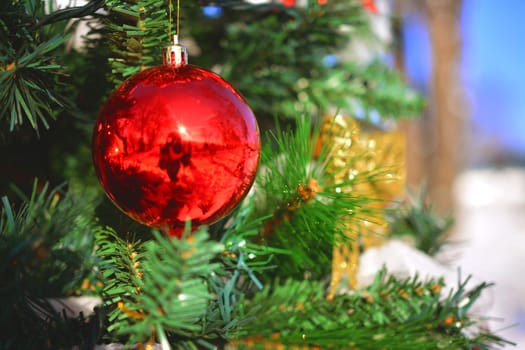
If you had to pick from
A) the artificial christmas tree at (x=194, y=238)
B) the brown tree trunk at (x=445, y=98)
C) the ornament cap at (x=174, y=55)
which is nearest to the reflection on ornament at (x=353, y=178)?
the artificial christmas tree at (x=194, y=238)

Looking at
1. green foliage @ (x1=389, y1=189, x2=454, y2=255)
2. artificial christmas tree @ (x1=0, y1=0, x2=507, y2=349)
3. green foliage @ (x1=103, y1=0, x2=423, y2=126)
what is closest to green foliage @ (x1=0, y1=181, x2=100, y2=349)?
artificial christmas tree @ (x1=0, y1=0, x2=507, y2=349)

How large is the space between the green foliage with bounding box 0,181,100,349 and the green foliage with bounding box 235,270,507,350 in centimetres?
11

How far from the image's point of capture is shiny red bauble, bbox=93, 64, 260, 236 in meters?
0.27

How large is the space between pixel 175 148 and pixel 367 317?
0.21 meters

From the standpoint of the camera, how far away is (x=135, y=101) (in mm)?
281

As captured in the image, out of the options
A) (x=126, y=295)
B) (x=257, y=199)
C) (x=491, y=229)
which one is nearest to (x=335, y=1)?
(x=257, y=199)

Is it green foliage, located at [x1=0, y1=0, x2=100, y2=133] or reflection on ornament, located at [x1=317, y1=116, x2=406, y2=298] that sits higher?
green foliage, located at [x1=0, y1=0, x2=100, y2=133]

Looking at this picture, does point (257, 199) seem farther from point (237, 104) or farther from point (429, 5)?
point (429, 5)

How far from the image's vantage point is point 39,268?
0.26 meters

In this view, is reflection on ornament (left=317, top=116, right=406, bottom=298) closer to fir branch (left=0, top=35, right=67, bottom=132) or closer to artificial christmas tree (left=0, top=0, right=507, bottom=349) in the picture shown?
artificial christmas tree (left=0, top=0, right=507, bottom=349)

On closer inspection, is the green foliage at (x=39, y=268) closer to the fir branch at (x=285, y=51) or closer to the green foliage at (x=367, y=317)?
the green foliage at (x=367, y=317)

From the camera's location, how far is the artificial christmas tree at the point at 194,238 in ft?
0.85

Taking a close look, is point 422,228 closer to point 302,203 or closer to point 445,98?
point 302,203

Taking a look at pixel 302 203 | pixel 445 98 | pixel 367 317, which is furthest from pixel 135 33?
pixel 445 98
